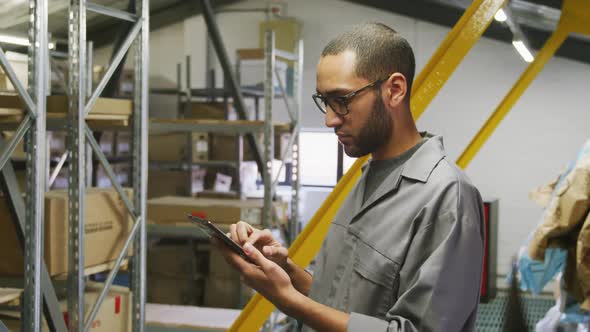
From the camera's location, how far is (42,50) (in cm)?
277

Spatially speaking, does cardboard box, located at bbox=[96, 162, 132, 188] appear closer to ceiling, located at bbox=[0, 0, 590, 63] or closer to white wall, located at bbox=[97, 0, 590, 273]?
ceiling, located at bbox=[0, 0, 590, 63]

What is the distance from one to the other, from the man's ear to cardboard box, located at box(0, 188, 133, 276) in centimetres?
248

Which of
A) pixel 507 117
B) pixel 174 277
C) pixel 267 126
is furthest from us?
pixel 507 117

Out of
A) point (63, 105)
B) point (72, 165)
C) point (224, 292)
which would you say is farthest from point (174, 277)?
point (72, 165)

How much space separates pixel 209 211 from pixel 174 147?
11.4 feet

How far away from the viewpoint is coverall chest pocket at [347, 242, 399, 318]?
4.68 ft

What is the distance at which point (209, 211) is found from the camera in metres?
5.32

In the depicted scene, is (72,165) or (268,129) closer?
(72,165)

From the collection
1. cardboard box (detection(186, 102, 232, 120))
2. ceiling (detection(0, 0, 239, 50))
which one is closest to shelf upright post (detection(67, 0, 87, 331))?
cardboard box (detection(186, 102, 232, 120))

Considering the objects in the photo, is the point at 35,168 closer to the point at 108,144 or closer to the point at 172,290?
the point at 172,290

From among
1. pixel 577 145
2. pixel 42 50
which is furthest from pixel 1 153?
pixel 577 145

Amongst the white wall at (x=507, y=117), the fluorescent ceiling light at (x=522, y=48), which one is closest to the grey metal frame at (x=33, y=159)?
the fluorescent ceiling light at (x=522, y=48)

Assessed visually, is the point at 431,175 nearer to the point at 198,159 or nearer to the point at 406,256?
the point at 406,256

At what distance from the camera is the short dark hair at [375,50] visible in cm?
149
